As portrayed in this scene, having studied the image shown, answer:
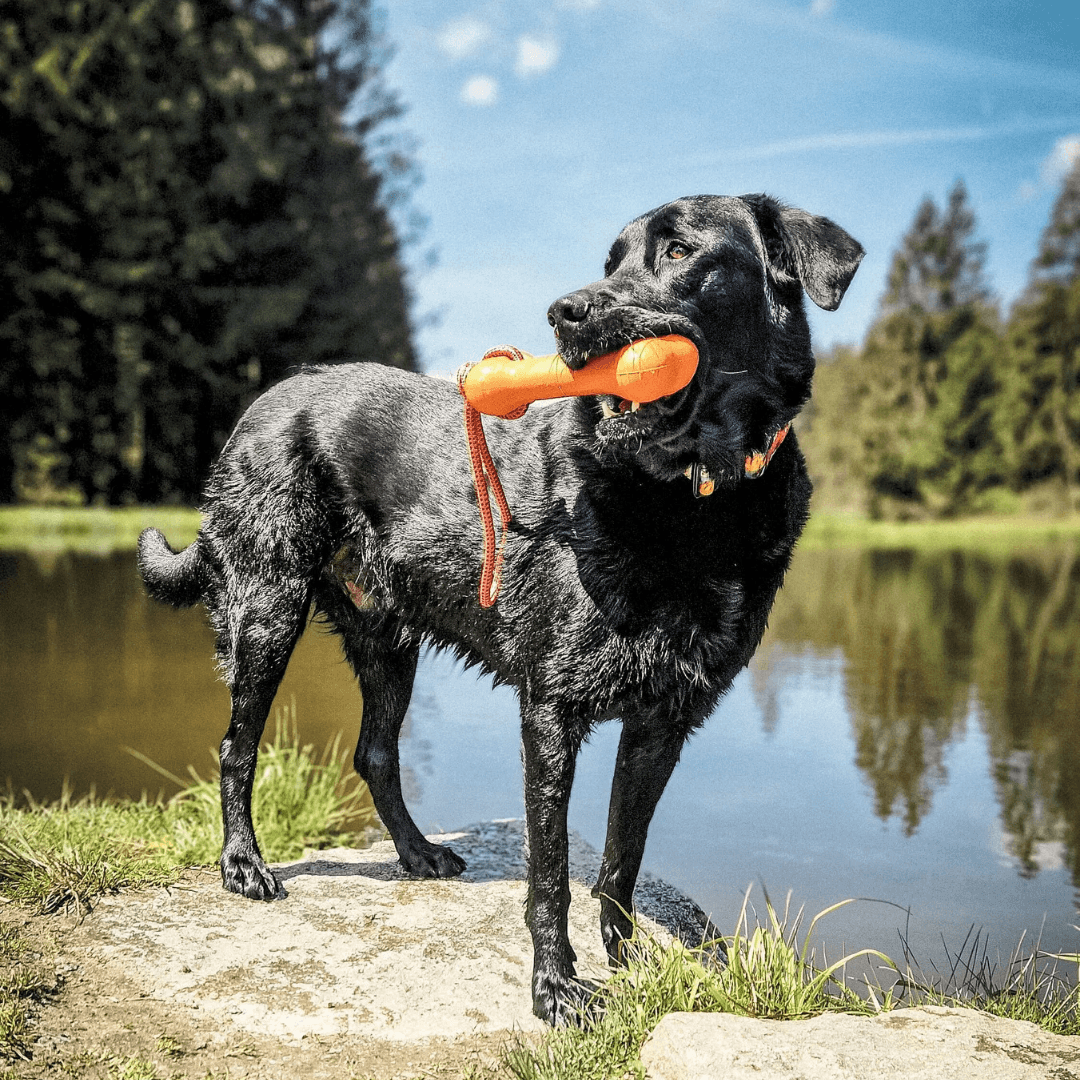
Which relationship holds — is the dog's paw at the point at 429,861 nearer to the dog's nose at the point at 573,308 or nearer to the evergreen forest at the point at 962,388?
the dog's nose at the point at 573,308

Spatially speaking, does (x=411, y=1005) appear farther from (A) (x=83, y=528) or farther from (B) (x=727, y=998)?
(A) (x=83, y=528)

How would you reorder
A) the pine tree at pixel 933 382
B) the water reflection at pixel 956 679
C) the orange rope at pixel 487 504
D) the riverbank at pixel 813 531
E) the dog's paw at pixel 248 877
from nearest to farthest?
the orange rope at pixel 487 504, the dog's paw at pixel 248 877, the water reflection at pixel 956 679, the riverbank at pixel 813 531, the pine tree at pixel 933 382

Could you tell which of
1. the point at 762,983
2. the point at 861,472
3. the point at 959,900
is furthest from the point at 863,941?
the point at 861,472

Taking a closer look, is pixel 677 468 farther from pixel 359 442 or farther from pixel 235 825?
pixel 235 825

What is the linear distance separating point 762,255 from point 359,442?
159cm

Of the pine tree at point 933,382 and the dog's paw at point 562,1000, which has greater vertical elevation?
the pine tree at point 933,382

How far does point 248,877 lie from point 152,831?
0.89 metres

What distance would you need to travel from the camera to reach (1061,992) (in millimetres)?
3236

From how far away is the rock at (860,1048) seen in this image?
2473mm

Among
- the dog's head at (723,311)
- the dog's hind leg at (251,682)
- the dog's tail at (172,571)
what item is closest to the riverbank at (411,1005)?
the dog's hind leg at (251,682)

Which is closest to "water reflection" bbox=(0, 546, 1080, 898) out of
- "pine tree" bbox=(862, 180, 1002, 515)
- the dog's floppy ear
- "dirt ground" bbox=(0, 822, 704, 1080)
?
"dirt ground" bbox=(0, 822, 704, 1080)

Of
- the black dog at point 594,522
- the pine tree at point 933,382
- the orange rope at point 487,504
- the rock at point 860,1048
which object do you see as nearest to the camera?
the rock at point 860,1048

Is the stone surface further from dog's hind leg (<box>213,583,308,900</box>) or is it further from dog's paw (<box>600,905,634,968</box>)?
dog's hind leg (<box>213,583,308,900</box>)

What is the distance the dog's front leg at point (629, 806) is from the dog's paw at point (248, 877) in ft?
4.04
